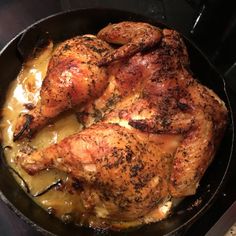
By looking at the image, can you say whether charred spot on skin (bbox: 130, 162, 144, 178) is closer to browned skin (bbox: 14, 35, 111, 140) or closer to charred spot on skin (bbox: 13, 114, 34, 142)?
browned skin (bbox: 14, 35, 111, 140)

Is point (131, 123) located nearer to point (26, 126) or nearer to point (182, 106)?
point (182, 106)

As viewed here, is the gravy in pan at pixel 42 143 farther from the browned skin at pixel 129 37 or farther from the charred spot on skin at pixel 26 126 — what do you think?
the browned skin at pixel 129 37

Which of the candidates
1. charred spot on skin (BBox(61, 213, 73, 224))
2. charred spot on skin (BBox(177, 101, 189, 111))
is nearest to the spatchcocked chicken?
charred spot on skin (BBox(177, 101, 189, 111))

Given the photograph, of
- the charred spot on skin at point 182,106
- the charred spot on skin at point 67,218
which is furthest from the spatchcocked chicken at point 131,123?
the charred spot on skin at point 67,218

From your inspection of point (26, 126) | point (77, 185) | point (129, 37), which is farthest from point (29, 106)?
point (129, 37)

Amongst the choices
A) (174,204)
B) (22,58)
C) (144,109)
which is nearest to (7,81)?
(22,58)

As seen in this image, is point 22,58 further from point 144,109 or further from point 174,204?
point 174,204
